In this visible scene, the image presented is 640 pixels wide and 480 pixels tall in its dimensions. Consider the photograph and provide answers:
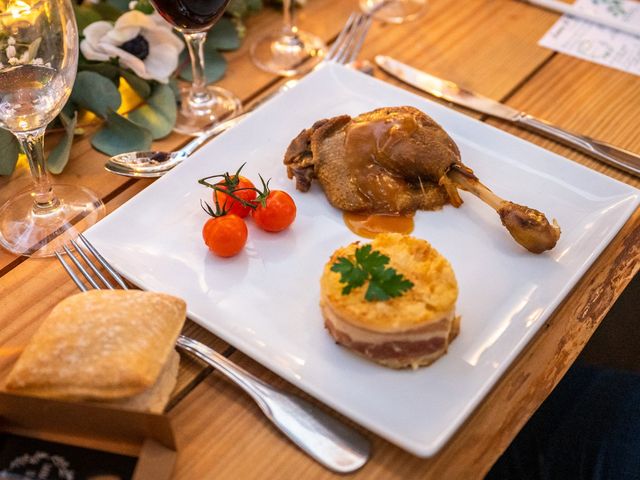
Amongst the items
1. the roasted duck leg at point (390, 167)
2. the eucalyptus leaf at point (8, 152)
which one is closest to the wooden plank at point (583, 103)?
the roasted duck leg at point (390, 167)

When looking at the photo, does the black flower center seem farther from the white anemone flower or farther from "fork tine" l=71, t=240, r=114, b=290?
"fork tine" l=71, t=240, r=114, b=290

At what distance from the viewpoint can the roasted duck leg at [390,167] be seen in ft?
5.98

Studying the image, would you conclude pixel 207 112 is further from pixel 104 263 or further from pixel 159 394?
pixel 159 394

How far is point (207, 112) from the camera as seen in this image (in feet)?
7.50

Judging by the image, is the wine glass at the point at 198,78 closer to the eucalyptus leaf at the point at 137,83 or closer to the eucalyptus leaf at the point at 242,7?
A: the eucalyptus leaf at the point at 137,83

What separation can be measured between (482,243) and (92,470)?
1004 millimetres

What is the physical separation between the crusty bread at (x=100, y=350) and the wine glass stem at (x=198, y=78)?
1.03 m

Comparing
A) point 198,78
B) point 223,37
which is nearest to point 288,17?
point 223,37

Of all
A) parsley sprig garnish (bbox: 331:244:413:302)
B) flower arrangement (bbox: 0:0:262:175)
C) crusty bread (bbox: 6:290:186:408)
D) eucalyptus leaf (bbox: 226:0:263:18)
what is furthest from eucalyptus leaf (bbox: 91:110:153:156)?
parsley sprig garnish (bbox: 331:244:413:302)

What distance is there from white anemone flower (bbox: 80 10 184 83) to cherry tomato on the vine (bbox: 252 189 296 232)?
0.72 m

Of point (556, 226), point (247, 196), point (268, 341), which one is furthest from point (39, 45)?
point (556, 226)

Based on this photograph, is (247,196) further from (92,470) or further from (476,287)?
(92,470)

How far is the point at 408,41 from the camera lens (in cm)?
260

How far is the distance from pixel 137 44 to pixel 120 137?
303mm
